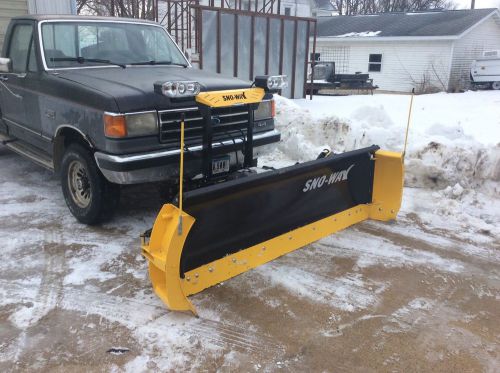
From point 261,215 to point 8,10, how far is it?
888 cm

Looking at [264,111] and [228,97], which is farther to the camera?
[264,111]

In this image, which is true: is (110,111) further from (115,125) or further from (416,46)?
(416,46)

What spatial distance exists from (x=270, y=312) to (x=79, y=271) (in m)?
1.70

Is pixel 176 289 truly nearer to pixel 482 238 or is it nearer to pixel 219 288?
pixel 219 288

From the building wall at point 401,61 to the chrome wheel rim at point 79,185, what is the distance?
2196cm

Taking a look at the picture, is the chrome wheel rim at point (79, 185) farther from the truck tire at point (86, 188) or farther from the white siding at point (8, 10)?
the white siding at point (8, 10)

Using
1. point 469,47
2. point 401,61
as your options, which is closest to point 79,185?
point 401,61

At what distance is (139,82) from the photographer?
178 inches

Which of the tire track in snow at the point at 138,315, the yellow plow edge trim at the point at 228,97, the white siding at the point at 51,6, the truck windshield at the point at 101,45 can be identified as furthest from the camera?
the white siding at the point at 51,6

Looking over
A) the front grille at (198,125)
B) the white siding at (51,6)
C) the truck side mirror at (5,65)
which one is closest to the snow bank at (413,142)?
the front grille at (198,125)

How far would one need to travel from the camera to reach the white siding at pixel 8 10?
9.90m

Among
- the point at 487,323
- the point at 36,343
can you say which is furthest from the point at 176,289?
the point at 487,323

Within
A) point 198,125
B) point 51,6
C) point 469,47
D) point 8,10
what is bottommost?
point 198,125

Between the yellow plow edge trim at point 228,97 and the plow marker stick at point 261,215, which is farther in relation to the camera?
the yellow plow edge trim at point 228,97
